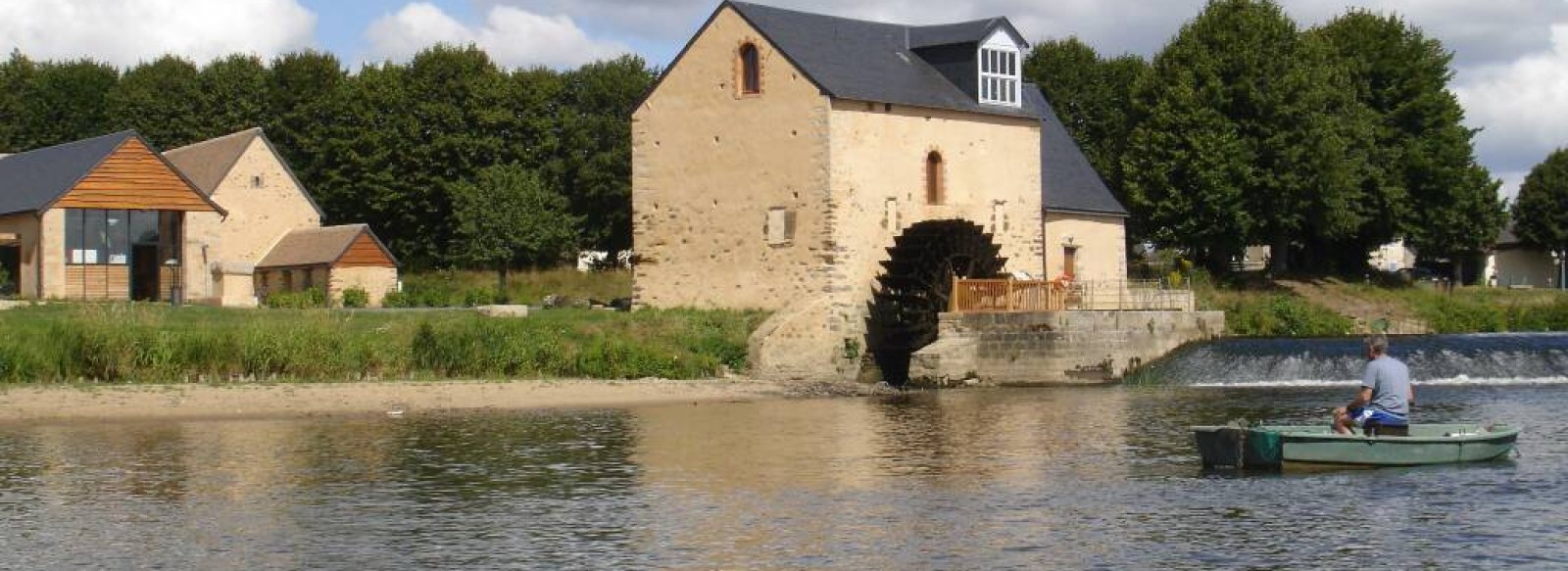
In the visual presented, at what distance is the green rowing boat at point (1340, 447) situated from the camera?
21.9 meters

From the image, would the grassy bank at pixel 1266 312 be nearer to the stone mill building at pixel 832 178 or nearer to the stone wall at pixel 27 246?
the stone mill building at pixel 832 178

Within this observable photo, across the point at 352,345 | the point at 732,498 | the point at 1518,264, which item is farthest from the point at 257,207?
the point at 1518,264

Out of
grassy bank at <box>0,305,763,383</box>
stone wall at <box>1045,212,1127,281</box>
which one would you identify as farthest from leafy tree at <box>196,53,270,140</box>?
stone wall at <box>1045,212,1127,281</box>

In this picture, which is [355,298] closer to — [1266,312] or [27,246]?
[27,246]

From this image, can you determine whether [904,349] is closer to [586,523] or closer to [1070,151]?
[1070,151]

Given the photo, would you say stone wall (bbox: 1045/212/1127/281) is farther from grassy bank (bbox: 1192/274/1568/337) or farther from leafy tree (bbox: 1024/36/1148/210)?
leafy tree (bbox: 1024/36/1148/210)

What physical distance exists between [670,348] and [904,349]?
6117 mm

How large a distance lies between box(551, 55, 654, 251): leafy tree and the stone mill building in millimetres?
19601

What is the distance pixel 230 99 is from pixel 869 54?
34.2 meters

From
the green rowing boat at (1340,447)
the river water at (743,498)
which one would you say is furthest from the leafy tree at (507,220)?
the green rowing boat at (1340,447)

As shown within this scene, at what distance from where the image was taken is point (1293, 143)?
54.0 m

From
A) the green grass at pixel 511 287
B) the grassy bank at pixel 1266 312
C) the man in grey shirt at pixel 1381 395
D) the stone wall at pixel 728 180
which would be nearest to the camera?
the man in grey shirt at pixel 1381 395

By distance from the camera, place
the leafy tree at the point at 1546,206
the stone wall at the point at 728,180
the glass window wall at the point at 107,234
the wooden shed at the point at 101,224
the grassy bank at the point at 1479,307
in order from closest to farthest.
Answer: the stone wall at the point at 728,180 → the wooden shed at the point at 101,224 → the glass window wall at the point at 107,234 → the grassy bank at the point at 1479,307 → the leafy tree at the point at 1546,206

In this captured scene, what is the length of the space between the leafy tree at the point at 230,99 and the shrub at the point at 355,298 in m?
19.3
